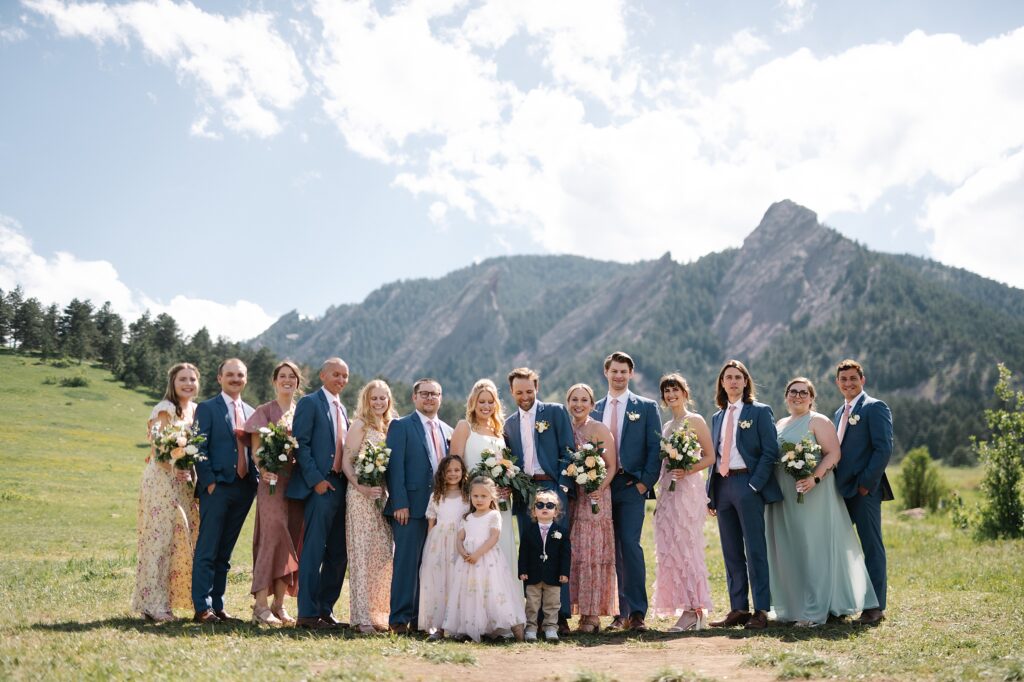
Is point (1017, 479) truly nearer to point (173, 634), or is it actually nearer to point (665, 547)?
point (665, 547)

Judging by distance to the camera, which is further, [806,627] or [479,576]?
[806,627]

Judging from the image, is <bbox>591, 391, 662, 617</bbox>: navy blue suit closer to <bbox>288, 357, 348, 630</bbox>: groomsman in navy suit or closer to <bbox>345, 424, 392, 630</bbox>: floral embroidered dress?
<bbox>345, 424, 392, 630</bbox>: floral embroidered dress

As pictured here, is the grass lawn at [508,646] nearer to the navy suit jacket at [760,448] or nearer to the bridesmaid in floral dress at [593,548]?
the bridesmaid in floral dress at [593,548]

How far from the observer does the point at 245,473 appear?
30.1 ft

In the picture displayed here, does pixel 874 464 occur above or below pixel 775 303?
below

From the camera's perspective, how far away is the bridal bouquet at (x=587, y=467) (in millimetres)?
8581

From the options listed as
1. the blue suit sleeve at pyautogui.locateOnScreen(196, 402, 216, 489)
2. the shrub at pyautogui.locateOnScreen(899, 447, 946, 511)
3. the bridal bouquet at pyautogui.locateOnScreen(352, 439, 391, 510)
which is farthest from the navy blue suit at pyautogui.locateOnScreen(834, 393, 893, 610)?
the shrub at pyautogui.locateOnScreen(899, 447, 946, 511)

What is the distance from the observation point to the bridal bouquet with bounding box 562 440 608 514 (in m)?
8.58

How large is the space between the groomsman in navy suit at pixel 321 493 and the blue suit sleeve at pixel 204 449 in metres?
0.90

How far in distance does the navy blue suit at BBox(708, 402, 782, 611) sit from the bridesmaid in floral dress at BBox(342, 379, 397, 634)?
150 inches

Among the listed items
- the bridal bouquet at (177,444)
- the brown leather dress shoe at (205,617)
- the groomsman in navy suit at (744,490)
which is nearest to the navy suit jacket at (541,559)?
the groomsman in navy suit at (744,490)

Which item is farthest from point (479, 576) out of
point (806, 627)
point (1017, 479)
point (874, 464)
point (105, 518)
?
point (105, 518)

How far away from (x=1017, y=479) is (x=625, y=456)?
47.5 ft

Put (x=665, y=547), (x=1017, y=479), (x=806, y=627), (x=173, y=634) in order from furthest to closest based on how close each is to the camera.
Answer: (x=1017, y=479) < (x=665, y=547) < (x=806, y=627) < (x=173, y=634)
